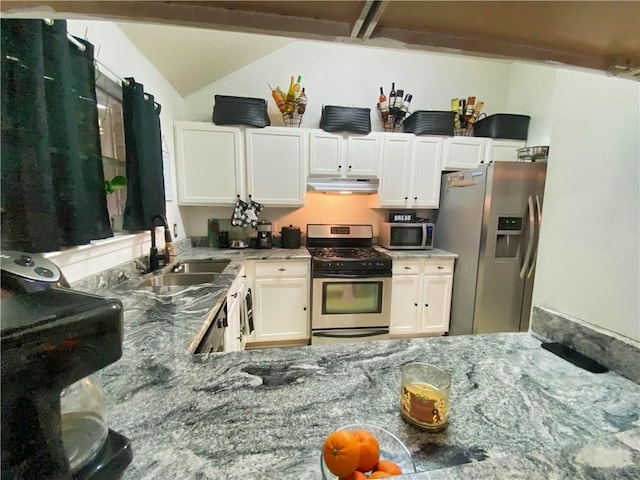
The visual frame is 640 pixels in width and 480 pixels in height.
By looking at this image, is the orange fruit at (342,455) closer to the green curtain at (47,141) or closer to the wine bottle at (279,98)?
the green curtain at (47,141)

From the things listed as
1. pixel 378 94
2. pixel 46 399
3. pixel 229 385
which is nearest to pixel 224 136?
pixel 378 94

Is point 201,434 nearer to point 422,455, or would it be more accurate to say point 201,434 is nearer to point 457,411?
point 422,455

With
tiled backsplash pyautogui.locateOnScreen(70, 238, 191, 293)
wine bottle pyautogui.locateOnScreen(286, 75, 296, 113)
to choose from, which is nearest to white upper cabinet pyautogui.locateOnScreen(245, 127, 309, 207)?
wine bottle pyautogui.locateOnScreen(286, 75, 296, 113)

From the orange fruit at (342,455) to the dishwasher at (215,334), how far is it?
2.63 feet

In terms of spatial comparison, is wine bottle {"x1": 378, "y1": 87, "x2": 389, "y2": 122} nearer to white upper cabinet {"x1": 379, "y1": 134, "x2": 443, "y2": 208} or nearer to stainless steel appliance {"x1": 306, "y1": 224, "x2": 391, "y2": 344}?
white upper cabinet {"x1": 379, "y1": 134, "x2": 443, "y2": 208}

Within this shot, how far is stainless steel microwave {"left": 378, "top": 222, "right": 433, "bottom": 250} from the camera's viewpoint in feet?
9.87

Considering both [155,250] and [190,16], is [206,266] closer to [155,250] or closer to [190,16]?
[155,250]

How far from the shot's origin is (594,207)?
859mm

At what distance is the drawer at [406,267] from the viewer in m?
2.78

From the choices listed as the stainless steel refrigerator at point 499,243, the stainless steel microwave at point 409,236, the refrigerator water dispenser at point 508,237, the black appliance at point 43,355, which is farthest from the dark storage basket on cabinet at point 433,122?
the black appliance at point 43,355

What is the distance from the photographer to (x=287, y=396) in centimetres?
70

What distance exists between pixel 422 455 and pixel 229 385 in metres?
0.48

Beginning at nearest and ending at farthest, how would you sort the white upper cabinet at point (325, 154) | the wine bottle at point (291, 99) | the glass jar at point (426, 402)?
the glass jar at point (426, 402) → the wine bottle at point (291, 99) → the white upper cabinet at point (325, 154)

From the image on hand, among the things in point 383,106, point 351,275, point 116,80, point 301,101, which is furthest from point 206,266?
point 383,106
